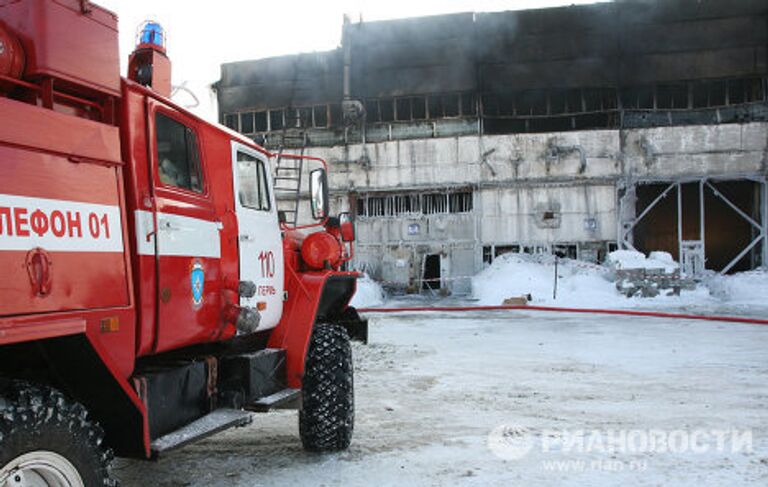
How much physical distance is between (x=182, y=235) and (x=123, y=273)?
0.64 metres

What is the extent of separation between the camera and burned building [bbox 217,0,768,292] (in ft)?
75.6

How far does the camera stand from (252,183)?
4.94m

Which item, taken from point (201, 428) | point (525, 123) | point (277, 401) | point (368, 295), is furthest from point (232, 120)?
point (201, 428)

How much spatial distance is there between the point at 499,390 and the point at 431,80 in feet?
62.0

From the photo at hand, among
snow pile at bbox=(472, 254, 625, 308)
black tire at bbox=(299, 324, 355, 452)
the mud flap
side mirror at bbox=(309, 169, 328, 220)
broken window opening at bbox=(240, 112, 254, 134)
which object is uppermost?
broken window opening at bbox=(240, 112, 254, 134)

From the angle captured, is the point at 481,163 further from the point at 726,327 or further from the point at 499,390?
the point at 499,390

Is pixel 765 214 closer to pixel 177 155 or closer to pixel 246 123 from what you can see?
pixel 246 123

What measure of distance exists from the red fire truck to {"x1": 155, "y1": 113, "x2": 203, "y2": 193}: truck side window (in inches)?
0.5

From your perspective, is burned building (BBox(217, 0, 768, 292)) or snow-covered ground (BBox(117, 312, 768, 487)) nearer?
snow-covered ground (BBox(117, 312, 768, 487))

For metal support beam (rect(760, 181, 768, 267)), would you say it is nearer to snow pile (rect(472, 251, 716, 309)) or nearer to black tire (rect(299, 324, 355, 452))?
snow pile (rect(472, 251, 716, 309))

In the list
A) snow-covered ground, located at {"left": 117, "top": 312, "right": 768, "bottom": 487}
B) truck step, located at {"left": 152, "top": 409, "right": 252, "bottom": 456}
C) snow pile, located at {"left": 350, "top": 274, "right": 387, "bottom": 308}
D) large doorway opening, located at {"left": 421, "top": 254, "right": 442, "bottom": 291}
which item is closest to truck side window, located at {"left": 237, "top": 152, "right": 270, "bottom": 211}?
truck step, located at {"left": 152, "top": 409, "right": 252, "bottom": 456}

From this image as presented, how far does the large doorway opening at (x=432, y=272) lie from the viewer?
25.1 m

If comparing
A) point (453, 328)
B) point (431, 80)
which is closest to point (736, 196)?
point (431, 80)

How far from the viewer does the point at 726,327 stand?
13.2 meters
